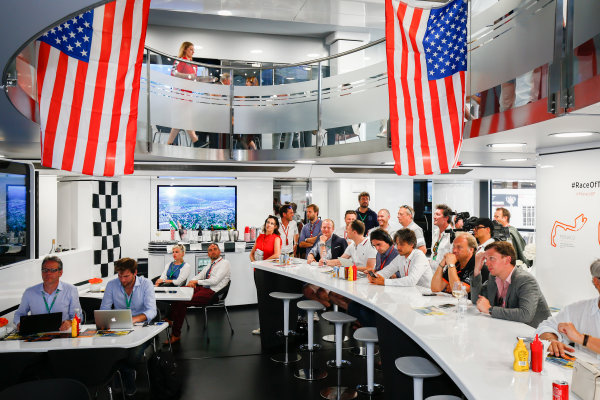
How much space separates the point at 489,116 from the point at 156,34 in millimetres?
9584

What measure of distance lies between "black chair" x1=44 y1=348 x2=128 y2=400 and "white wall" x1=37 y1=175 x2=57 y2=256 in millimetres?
6628

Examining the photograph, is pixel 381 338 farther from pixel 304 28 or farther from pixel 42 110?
pixel 304 28

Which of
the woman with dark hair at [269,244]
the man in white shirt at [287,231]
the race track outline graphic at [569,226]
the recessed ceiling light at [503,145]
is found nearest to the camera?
the race track outline graphic at [569,226]

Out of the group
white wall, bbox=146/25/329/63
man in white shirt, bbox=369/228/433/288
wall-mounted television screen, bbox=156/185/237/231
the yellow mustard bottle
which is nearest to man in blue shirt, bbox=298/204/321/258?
wall-mounted television screen, bbox=156/185/237/231

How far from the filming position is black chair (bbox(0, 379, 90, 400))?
103 inches

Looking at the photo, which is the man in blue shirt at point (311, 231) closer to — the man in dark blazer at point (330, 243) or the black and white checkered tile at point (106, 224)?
the man in dark blazer at point (330, 243)

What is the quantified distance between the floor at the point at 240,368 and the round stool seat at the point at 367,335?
82 centimetres

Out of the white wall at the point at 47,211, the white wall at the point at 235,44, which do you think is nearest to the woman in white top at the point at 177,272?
the white wall at the point at 47,211

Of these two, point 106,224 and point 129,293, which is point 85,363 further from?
point 106,224

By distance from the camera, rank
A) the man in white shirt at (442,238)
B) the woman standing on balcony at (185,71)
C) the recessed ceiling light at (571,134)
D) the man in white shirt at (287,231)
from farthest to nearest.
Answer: the man in white shirt at (287,231)
the woman standing on balcony at (185,71)
the man in white shirt at (442,238)
the recessed ceiling light at (571,134)

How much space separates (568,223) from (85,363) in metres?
4.94

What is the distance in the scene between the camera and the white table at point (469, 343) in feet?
8.68

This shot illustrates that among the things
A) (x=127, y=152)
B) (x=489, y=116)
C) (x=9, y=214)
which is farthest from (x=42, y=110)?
(x=489, y=116)

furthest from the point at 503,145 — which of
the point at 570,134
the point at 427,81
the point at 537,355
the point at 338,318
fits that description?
the point at 537,355
